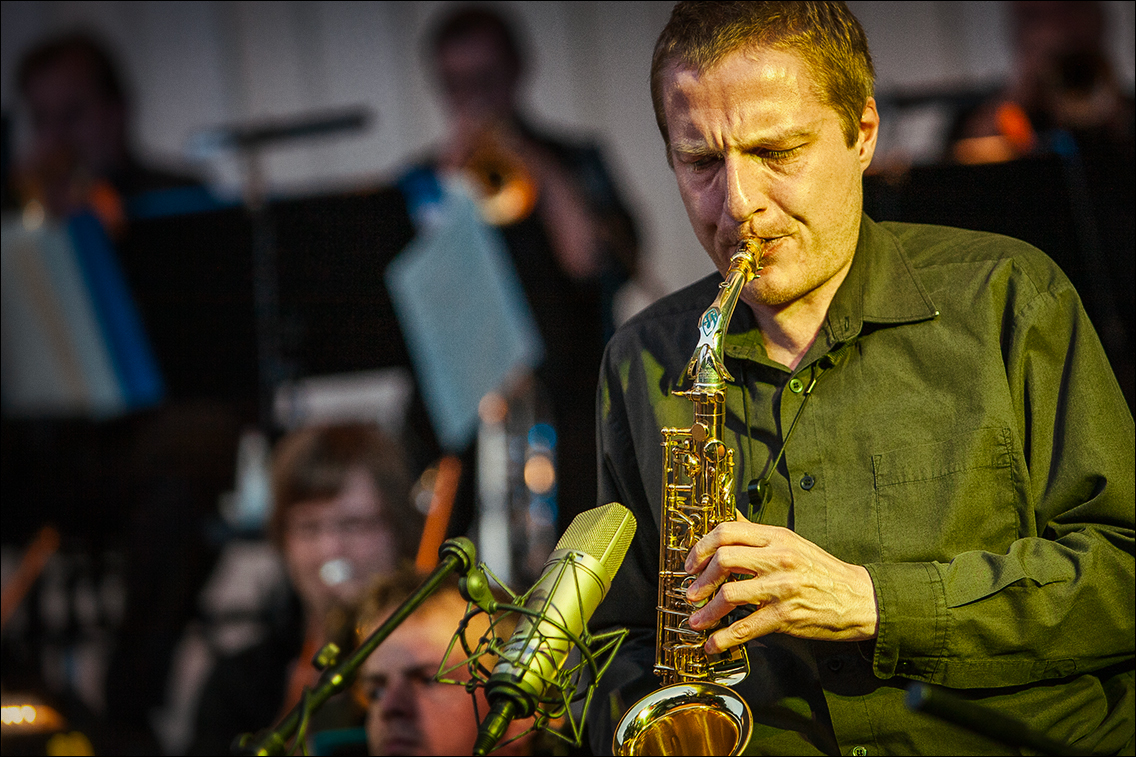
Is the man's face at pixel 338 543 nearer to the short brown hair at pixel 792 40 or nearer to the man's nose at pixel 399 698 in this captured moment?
the man's nose at pixel 399 698

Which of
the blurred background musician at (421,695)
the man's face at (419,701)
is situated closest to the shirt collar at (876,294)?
the blurred background musician at (421,695)

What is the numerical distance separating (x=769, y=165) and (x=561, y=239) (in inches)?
102

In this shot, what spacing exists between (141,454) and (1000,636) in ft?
13.2

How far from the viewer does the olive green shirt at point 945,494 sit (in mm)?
1575

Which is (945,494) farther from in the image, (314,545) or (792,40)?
(314,545)

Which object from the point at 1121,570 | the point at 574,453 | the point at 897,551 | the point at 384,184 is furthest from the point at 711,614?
the point at 384,184

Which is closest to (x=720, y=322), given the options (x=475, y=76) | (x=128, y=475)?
(x=475, y=76)

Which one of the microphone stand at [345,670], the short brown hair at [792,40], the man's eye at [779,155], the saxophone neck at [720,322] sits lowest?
the microphone stand at [345,670]

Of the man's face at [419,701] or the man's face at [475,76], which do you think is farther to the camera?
the man's face at [475,76]

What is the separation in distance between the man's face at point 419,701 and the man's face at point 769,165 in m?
1.25

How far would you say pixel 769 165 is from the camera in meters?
1.75

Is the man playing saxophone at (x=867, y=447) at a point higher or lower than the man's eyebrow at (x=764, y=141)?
lower

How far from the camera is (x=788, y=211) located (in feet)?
5.79

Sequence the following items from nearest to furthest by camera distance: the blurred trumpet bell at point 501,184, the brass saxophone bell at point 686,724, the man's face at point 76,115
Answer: the brass saxophone bell at point 686,724 < the blurred trumpet bell at point 501,184 < the man's face at point 76,115
